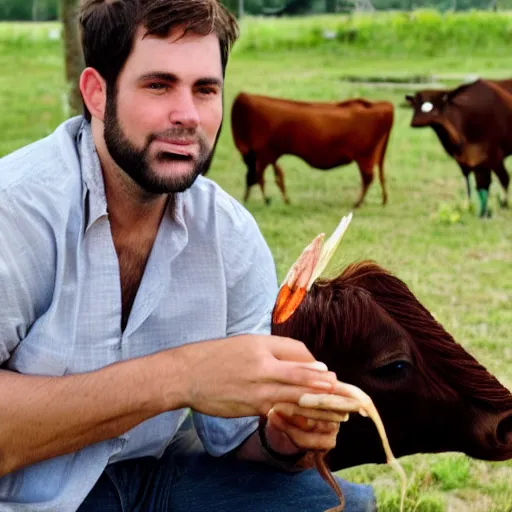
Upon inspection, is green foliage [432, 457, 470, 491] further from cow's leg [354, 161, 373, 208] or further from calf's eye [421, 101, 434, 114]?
cow's leg [354, 161, 373, 208]

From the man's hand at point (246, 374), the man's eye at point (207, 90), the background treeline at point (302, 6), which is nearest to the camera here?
the man's hand at point (246, 374)

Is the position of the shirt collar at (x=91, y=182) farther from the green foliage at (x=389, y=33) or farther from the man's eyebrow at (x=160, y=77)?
the green foliage at (x=389, y=33)

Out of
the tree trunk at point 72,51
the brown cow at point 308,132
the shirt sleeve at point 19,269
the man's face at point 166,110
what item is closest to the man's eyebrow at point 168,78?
the man's face at point 166,110

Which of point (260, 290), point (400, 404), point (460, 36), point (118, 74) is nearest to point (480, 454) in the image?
point (400, 404)

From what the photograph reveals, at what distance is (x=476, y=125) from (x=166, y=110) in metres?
6.44

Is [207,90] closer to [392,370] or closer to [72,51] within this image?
[392,370]

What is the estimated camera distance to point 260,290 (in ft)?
8.11

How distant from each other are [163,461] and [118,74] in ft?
3.15

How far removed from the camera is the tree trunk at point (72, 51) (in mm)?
8266

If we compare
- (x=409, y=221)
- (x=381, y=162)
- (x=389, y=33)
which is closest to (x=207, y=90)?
(x=409, y=221)

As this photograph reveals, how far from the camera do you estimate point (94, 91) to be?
7.54 feet

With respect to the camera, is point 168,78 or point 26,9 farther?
point 26,9

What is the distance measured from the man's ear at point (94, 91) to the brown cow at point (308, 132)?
6263 mm

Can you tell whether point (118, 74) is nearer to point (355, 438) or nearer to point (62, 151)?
point (62, 151)
